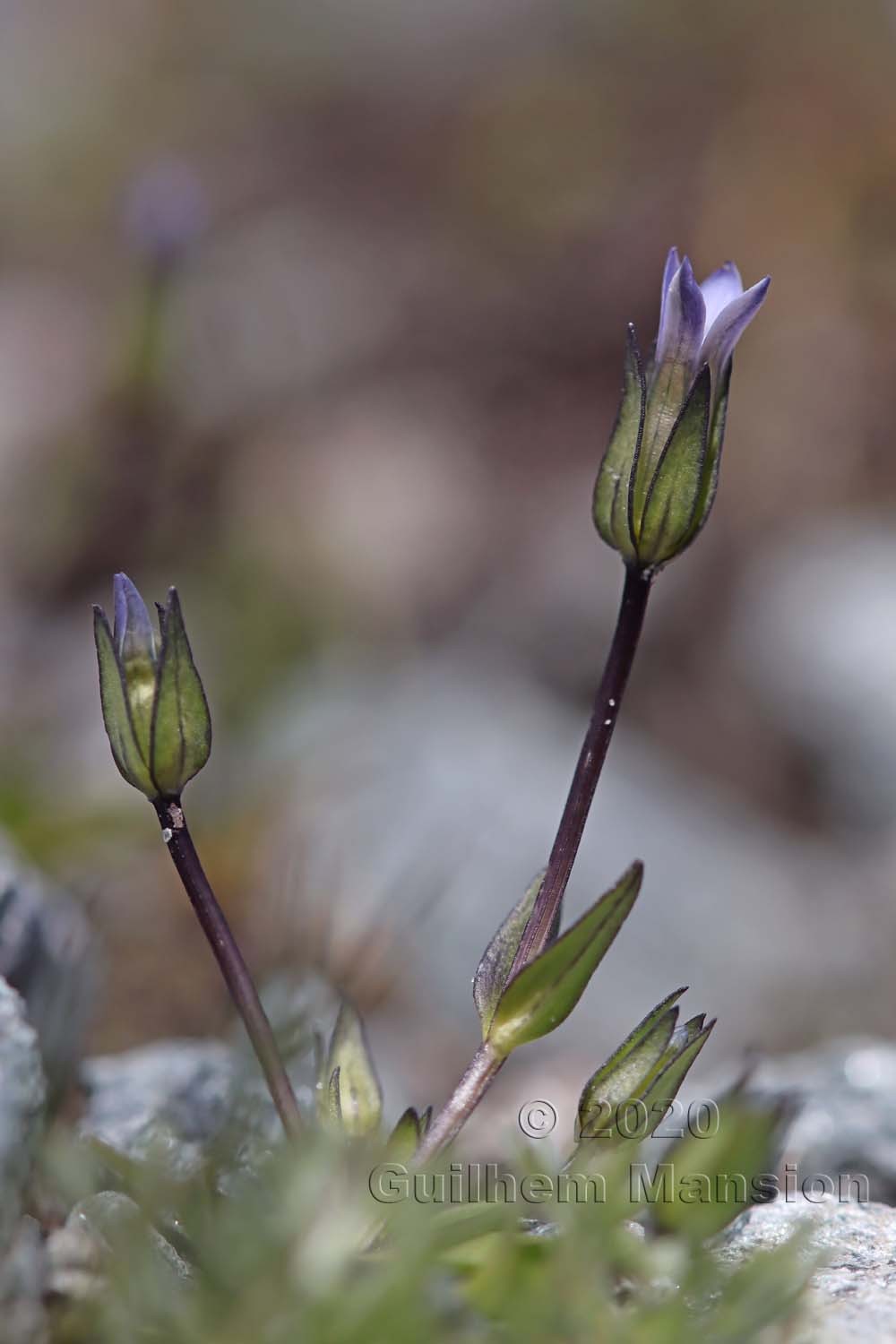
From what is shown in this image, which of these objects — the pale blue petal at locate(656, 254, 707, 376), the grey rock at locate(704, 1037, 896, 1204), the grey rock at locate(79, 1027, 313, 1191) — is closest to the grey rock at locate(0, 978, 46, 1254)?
the grey rock at locate(79, 1027, 313, 1191)

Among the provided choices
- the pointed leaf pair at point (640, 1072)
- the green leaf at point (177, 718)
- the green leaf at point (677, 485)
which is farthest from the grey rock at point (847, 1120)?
the green leaf at point (177, 718)

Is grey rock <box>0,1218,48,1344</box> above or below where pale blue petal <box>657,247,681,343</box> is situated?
below

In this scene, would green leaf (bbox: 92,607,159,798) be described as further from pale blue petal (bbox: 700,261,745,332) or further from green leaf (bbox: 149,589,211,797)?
pale blue petal (bbox: 700,261,745,332)

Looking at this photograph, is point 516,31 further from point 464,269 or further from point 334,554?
point 334,554

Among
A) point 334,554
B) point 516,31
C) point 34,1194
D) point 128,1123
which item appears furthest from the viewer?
point 516,31

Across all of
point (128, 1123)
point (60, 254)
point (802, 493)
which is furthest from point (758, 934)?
point (60, 254)

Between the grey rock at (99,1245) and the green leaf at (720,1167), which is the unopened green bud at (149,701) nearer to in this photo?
the grey rock at (99,1245)
